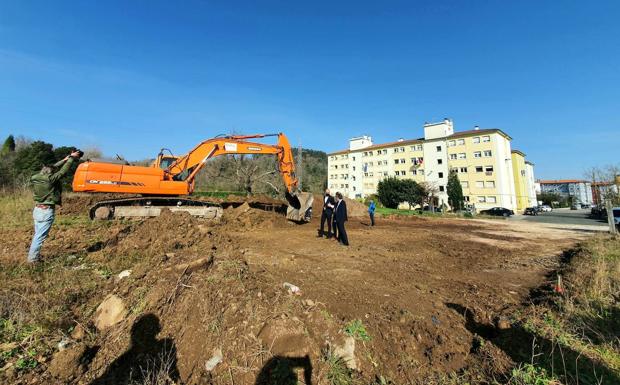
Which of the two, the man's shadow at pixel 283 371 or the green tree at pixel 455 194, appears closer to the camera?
the man's shadow at pixel 283 371

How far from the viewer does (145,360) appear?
9.74 feet

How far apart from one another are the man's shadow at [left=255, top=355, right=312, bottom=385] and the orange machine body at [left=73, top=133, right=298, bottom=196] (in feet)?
33.6

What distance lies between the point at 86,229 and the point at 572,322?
11779mm

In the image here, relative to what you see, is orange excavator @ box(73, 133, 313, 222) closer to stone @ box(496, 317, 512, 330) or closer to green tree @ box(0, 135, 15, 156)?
stone @ box(496, 317, 512, 330)

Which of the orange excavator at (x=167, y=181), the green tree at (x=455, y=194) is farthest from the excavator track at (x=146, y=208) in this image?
the green tree at (x=455, y=194)

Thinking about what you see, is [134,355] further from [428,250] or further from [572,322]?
[428,250]

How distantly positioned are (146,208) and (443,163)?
55811 millimetres

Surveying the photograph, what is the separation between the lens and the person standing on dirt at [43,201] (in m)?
5.24

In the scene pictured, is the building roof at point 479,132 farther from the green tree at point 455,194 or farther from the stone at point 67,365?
the stone at point 67,365

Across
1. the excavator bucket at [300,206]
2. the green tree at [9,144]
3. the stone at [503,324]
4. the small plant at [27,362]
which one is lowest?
the stone at [503,324]

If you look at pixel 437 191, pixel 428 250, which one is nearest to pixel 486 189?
pixel 437 191

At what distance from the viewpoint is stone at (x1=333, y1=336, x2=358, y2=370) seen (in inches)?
118

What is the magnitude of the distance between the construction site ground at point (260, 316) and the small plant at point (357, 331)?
0.01 m

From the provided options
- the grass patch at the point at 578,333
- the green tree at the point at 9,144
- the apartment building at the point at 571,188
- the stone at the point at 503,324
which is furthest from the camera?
the apartment building at the point at 571,188
